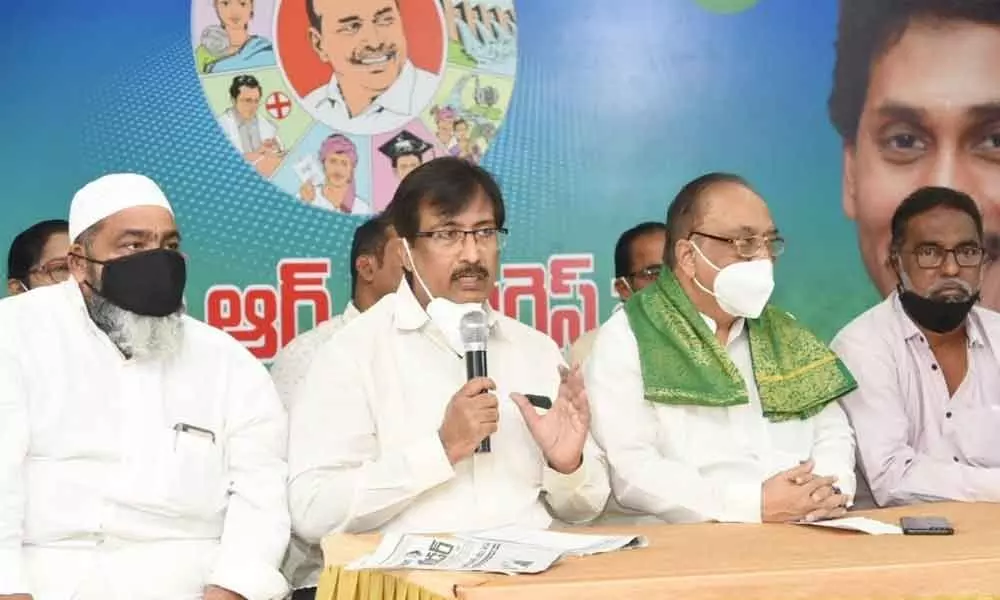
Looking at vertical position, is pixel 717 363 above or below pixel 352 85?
below

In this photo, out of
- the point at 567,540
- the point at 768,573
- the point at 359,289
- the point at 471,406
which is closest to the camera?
the point at 768,573

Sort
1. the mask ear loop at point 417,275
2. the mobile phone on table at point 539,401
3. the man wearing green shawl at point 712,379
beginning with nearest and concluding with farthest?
the mobile phone on table at point 539,401, the mask ear loop at point 417,275, the man wearing green shawl at point 712,379

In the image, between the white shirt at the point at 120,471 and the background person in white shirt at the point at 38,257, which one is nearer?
the white shirt at the point at 120,471

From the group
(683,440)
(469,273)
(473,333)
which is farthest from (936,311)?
(473,333)

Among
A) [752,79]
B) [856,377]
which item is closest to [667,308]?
[856,377]

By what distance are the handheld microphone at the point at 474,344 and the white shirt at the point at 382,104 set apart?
1941 millimetres

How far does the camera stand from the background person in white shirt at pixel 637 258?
542cm

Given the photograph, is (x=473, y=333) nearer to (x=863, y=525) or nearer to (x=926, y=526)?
(x=863, y=525)

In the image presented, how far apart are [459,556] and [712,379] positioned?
1.36 meters

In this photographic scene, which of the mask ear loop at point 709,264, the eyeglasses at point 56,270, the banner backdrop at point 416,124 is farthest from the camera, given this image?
the banner backdrop at point 416,124

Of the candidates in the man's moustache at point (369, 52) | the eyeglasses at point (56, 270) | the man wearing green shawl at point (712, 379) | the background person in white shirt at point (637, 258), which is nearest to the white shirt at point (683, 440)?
the man wearing green shawl at point (712, 379)

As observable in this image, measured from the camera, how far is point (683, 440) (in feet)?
13.4

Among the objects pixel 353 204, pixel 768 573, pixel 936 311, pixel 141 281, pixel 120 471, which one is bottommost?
pixel 768 573

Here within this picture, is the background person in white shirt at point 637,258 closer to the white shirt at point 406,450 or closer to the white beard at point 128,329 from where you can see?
the white shirt at point 406,450
